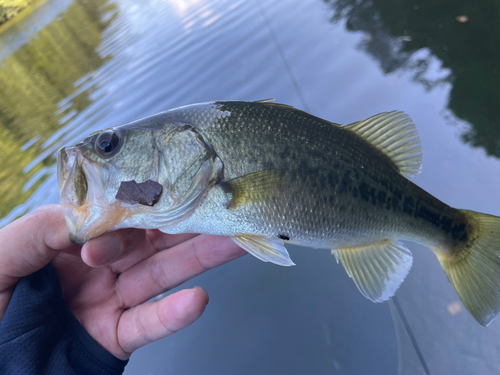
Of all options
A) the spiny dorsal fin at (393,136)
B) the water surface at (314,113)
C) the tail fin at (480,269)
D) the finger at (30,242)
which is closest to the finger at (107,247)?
the finger at (30,242)

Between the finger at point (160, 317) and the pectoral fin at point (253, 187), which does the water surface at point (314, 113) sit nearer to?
the finger at point (160, 317)

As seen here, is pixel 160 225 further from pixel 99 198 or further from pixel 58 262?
pixel 58 262

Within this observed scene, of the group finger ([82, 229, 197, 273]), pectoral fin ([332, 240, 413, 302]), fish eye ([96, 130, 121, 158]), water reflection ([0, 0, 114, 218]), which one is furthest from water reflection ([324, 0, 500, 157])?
water reflection ([0, 0, 114, 218])

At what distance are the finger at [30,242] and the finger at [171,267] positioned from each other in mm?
444

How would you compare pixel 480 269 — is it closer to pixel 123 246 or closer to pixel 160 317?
pixel 160 317

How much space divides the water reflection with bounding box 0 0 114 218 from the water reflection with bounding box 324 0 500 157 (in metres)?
4.68

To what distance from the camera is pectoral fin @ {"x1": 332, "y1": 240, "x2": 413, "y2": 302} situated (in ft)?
4.60

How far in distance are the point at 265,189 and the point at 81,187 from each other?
0.74 meters

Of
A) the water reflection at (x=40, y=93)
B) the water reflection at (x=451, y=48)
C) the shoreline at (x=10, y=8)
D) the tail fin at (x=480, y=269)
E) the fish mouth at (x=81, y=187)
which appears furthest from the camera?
the shoreline at (x=10, y=8)

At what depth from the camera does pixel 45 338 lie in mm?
1422

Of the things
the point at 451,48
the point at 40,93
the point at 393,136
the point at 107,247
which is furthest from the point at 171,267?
the point at 40,93

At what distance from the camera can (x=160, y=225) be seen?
1308 millimetres

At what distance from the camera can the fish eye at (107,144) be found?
1.24 meters

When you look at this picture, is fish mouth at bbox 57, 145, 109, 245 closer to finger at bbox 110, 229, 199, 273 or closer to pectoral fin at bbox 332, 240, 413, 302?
finger at bbox 110, 229, 199, 273
